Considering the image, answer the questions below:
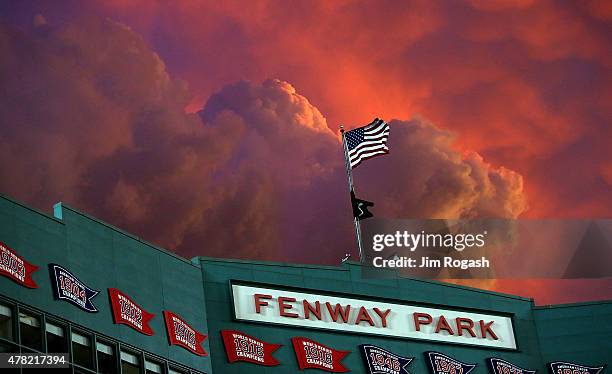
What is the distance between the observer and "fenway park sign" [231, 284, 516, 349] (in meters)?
59.7

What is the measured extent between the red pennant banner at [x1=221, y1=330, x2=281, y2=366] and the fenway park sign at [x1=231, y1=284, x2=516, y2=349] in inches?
42.4

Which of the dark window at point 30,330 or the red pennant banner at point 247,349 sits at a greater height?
the red pennant banner at point 247,349

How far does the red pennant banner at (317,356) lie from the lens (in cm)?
5906

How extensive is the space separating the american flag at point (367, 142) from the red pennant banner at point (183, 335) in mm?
14818

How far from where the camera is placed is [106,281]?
5209 cm

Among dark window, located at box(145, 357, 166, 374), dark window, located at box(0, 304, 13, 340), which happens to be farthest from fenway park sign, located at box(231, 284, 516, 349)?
dark window, located at box(0, 304, 13, 340)

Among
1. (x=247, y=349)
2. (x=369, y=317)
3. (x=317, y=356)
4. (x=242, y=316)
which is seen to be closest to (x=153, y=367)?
(x=247, y=349)

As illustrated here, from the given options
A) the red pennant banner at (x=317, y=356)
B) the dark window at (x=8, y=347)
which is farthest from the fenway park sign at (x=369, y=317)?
the dark window at (x=8, y=347)

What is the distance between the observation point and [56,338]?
4788 cm

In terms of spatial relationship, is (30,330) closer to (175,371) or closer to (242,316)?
(175,371)

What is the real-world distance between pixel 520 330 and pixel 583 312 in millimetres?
4258

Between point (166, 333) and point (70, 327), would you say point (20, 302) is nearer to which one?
point (70, 327)

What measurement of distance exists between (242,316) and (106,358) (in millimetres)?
10183

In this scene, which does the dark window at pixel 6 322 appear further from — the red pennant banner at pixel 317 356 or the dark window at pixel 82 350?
the red pennant banner at pixel 317 356
